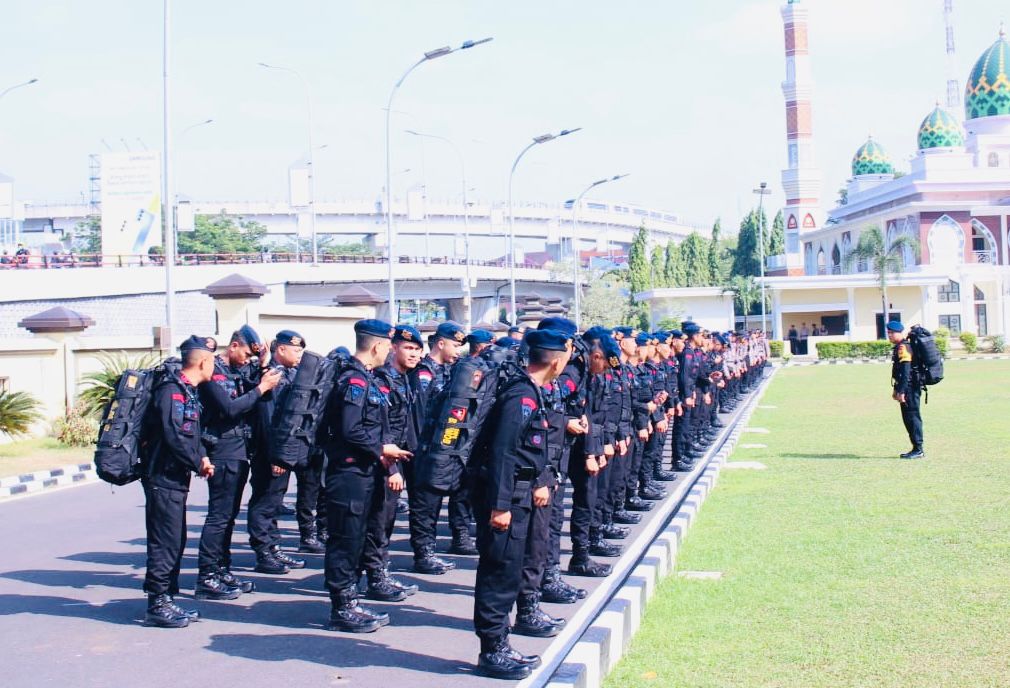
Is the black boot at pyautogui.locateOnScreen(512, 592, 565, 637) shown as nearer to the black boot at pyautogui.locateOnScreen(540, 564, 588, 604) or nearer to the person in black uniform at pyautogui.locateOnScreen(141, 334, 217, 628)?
the black boot at pyautogui.locateOnScreen(540, 564, 588, 604)

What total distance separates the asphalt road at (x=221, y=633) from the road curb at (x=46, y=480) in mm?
5033

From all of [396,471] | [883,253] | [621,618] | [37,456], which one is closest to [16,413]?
[37,456]

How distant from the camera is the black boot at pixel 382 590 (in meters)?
7.51

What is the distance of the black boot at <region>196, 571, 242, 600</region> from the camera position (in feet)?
25.2

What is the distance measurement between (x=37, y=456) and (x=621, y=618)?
541 inches

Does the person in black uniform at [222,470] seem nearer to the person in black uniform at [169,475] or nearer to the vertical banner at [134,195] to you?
the person in black uniform at [169,475]

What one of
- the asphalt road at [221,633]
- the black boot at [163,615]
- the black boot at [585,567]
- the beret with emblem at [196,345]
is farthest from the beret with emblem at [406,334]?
the black boot at [163,615]

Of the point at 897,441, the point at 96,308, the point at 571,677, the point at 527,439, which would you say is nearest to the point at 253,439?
the point at 527,439

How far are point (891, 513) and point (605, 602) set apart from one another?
3.83m

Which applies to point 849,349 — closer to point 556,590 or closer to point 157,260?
point 157,260

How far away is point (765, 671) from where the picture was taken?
18.2ft

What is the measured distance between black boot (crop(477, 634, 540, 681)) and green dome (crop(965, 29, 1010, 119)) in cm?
7052

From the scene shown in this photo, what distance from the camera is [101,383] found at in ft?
65.2

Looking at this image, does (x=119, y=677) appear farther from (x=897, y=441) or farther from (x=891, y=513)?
(x=897, y=441)
